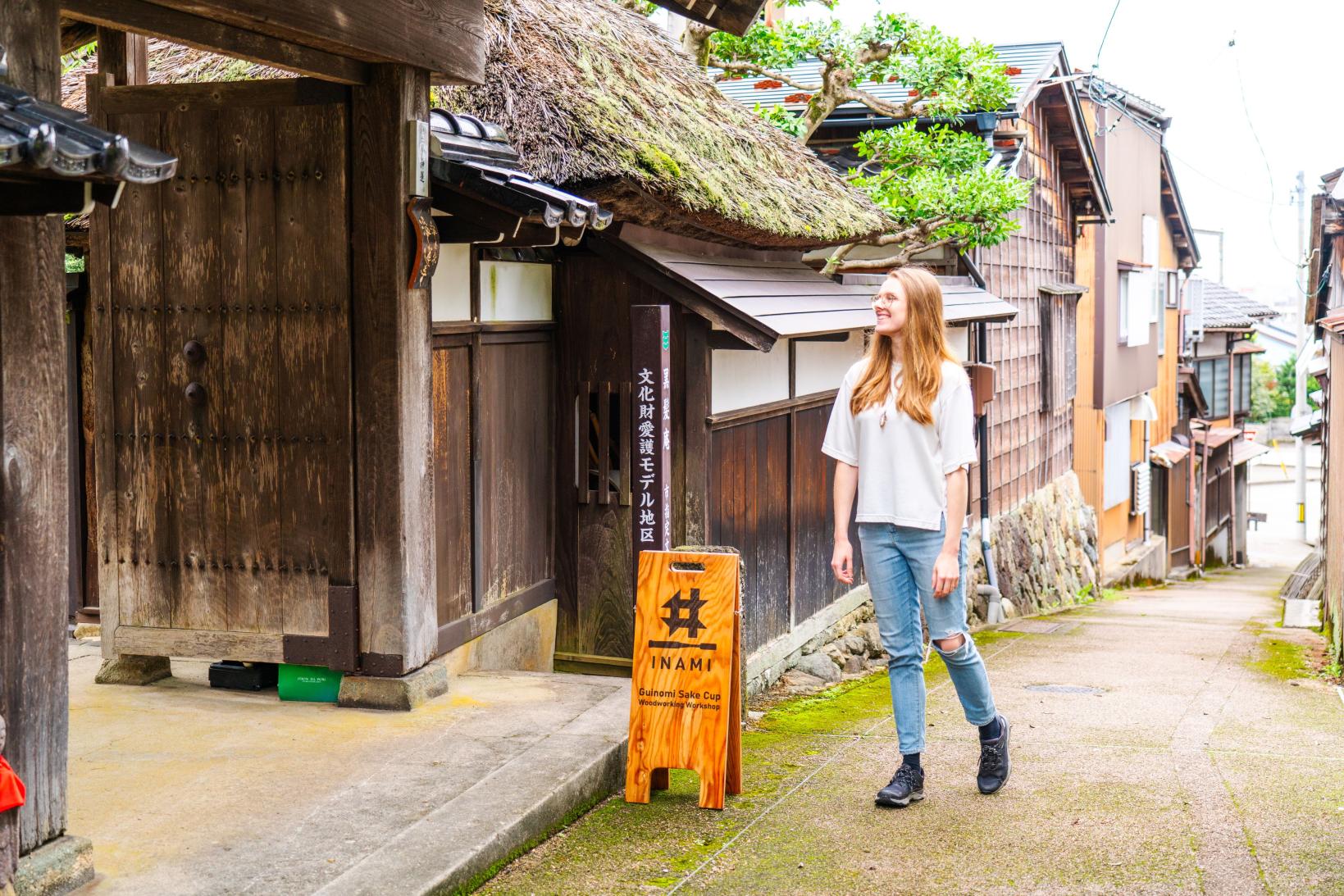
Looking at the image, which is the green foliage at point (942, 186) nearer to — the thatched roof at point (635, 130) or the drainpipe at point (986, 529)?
the thatched roof at point (635, 130)

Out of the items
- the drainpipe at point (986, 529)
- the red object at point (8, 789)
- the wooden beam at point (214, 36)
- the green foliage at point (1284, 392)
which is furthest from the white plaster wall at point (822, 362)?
the green foliage at point (1284, 392)

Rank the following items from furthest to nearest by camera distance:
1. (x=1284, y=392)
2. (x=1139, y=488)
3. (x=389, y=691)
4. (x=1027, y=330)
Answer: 1. (x=1284, y=392)
2. (x=1139, y=488)
3. (x=1027, y=330)
4. (x=389, y=691)

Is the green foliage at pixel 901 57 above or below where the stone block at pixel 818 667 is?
above

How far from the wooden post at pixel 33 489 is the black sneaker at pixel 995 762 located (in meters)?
3.44

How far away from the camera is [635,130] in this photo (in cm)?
735

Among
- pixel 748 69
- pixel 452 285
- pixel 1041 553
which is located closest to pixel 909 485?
pixel 452 285

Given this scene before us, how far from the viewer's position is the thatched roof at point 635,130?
6.88 meters

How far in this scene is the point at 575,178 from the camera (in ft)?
22.0

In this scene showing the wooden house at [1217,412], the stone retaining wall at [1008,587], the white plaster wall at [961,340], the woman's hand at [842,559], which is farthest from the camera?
the wooden house at [1217,412]

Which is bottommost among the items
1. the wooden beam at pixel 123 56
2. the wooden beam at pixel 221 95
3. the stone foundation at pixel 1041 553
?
the stone foundation at pixel 1041 553

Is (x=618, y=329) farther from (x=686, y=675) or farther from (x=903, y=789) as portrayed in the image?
(x=903, y=789)

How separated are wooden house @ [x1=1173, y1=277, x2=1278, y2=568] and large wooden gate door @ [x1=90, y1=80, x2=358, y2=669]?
27.8 meters

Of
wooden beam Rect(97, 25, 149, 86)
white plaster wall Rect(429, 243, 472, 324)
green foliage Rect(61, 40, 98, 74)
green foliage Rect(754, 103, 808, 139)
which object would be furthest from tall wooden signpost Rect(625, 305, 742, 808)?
green foliage Rect(754, 103, 808, 139)

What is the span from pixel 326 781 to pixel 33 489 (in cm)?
172
